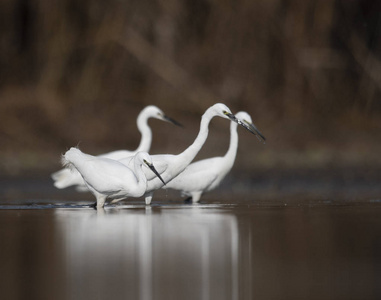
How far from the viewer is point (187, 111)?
22.2 m

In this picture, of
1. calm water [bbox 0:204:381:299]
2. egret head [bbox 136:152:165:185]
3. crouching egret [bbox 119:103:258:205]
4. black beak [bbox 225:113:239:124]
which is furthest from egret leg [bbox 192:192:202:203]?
calm water [bbox 0:204:381:299]

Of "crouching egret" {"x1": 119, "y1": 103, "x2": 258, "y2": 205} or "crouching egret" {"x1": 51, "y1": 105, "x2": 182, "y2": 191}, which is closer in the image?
"crouching egret" {"x1": 119, "y1": 103, "x2": 258, "y2": 205}

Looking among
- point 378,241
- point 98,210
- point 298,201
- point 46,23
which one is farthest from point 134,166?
point 46,23

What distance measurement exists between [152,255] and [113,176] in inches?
177

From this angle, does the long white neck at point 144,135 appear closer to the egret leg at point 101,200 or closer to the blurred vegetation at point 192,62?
the egret leg at point 101,200

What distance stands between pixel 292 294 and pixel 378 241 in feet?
8.72

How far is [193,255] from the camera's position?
8.38 m

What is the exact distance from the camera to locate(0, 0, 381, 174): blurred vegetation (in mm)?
22172

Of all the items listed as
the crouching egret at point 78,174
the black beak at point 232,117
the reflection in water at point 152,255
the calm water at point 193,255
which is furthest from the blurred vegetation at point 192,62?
the reflection in water at point 152,255

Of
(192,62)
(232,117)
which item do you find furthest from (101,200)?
(192,62)

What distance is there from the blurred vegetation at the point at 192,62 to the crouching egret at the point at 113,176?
8246 mm

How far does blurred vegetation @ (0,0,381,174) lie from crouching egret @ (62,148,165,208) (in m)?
8.25

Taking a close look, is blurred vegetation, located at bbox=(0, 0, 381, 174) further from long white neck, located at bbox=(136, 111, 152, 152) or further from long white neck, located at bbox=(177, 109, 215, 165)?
long white neck, located at bbox=(177, 109, 215, 165)

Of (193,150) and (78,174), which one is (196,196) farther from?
(78,174)
